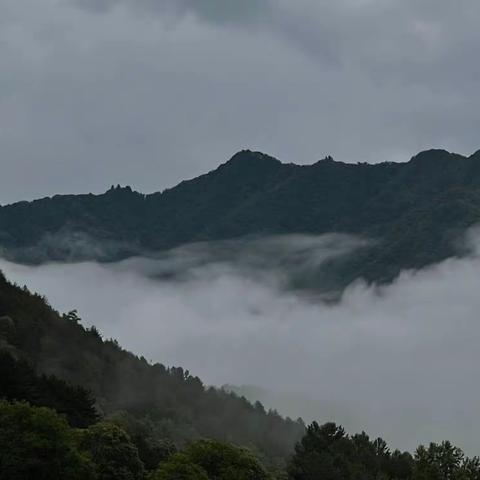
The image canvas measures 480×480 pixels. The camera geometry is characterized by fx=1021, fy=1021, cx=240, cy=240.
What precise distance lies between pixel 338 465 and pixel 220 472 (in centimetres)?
4071

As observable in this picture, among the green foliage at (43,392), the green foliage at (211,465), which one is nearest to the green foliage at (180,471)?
the green foliage at (211,465)

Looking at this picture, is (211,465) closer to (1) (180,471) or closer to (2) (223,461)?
(2) (223,461)

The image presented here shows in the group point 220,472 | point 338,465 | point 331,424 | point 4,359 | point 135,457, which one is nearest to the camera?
point 220,472

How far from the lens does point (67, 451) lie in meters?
74.8

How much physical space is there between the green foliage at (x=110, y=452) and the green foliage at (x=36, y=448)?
11555 millimetres

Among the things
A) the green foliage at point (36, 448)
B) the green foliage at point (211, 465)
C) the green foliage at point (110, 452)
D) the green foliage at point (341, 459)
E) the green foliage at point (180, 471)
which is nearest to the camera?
the green foliage at point (36, 448)

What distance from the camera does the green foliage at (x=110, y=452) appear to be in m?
87.8

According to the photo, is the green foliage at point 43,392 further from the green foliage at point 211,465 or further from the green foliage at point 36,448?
the green foliage at point 36,448

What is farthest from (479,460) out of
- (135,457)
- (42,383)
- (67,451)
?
(42,383)

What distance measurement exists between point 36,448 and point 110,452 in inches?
642

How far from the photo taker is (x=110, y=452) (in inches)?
3509

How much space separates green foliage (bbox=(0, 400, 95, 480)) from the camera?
72438 mm

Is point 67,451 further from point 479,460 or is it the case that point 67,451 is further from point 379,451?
point 379,451

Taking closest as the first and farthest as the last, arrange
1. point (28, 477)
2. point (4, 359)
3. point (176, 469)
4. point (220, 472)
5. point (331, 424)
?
point (28, 477) → point (176, 469) → point (220, 472) → point (4, 359) → point (331, 424)
